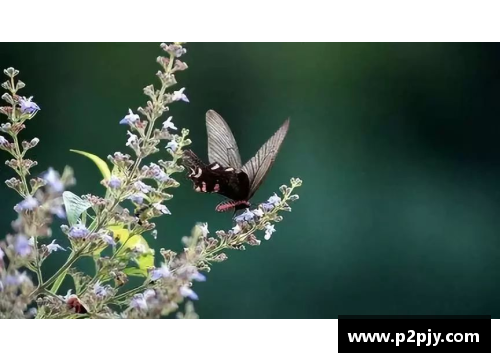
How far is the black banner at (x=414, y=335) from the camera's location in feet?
4.23

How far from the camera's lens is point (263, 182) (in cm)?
140

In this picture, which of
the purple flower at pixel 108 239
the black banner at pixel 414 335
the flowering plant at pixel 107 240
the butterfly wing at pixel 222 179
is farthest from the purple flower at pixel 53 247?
the black banner at pixel 414 335

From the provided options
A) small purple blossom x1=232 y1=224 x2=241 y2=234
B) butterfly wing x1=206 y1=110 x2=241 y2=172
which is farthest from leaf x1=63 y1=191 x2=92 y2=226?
butterfly wing x1=206 y1=110 x2=241 y2=172

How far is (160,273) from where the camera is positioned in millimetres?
1022

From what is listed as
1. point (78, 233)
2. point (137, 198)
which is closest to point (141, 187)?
point (137, 198)

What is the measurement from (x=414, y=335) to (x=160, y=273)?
1.96 feet

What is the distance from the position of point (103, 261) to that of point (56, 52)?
663 millimetres

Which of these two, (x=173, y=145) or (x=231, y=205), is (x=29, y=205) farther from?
(x=231, y=205)

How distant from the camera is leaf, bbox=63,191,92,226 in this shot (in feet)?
3.38

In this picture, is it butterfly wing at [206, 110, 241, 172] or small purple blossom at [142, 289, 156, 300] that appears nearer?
small purple blossom at [142, 289, 156, 300]

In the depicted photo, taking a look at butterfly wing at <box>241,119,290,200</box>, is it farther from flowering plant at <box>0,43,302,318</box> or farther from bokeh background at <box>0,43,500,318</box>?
flowering plant at <box>0,43,302,318</box>

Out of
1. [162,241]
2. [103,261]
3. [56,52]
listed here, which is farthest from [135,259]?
[56,52]

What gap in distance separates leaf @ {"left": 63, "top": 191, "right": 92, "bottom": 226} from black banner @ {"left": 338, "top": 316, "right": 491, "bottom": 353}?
60 centimetres

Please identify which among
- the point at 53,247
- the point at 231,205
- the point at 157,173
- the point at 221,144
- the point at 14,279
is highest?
the point at 221,144
